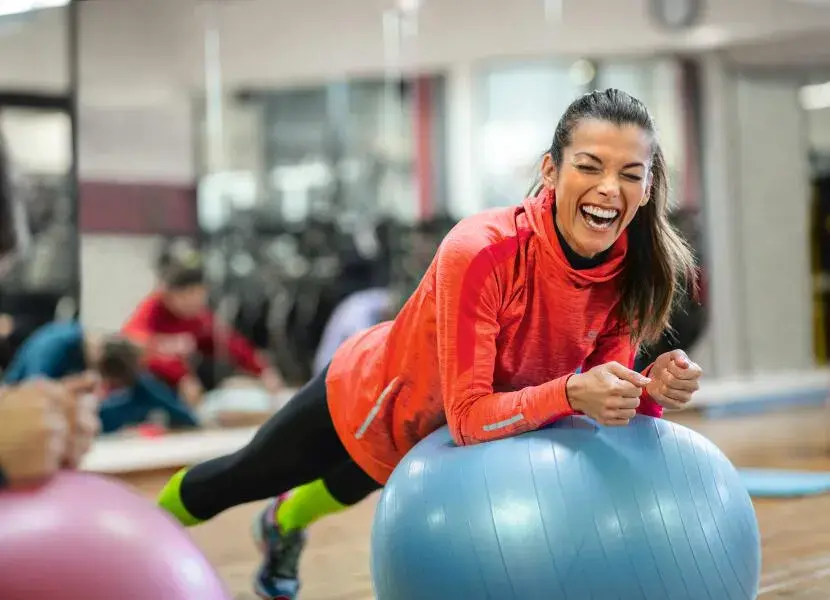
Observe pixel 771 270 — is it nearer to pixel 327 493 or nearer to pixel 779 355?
pixel 779 355

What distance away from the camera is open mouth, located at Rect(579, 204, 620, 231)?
1847 mm

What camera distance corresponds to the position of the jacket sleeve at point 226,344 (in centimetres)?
669

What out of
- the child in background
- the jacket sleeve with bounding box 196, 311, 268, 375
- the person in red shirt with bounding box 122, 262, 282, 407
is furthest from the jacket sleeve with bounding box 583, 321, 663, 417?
the jacket sleeve with bounding box 196, 311, 268, 375

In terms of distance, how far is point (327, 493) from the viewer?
7.86 ft

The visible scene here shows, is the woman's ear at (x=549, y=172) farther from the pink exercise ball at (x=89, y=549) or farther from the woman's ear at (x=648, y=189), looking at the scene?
the pink exercise ball at (x=89, y=549)

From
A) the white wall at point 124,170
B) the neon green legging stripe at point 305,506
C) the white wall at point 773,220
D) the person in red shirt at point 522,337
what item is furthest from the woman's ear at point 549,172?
the white wall at point 773,220

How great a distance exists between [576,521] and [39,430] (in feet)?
2.59

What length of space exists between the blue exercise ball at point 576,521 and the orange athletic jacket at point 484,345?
77 millimetres

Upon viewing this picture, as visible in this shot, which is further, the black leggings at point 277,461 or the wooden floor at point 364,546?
the wooden floor at point 364,546

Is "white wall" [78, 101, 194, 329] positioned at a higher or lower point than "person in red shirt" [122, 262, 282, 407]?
higher

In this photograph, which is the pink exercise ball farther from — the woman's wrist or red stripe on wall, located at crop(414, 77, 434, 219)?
red stripe on wall, located at crop(414, 77, 434, 219)

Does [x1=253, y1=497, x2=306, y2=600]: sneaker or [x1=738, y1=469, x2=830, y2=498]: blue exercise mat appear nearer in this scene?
[x1=253, y1=497, x2=306, y2=600]: sneaker

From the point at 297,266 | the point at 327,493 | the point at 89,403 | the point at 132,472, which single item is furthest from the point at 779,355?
the point at 89,403

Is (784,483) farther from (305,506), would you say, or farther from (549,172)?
(549,172)
